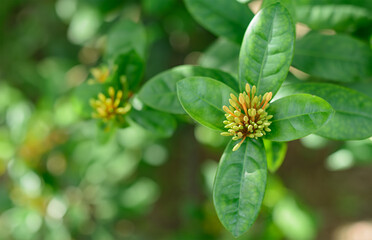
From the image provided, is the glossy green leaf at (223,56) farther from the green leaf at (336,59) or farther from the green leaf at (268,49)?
the green leaf at (268,49)

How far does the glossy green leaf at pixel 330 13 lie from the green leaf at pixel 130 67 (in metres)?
0.53

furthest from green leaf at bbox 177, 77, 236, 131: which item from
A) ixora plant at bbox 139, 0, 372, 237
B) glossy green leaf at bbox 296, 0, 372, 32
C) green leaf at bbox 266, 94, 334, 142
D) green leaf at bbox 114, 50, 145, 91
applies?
glossy green leaf at bbox 296, 0, 372, 32

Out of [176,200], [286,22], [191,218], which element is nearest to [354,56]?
[286,22]

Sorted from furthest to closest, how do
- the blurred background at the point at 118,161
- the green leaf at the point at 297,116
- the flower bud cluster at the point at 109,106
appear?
1. the blurred background at the point at 118,161
2. the flower bud cluster at the point at 109,106
3. the green leaf at the point at 297,116

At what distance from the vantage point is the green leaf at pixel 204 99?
2.78ft

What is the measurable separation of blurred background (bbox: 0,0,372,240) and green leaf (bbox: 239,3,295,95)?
38 centimetres

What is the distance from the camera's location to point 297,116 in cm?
82

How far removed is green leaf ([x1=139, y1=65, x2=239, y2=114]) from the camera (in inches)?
39.6

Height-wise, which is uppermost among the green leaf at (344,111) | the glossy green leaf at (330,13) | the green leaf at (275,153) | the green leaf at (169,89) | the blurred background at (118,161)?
the glossy green leaf at (330,13)

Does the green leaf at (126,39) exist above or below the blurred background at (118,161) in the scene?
above

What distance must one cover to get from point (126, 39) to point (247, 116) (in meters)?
0.68

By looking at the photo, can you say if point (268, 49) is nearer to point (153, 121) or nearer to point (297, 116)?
point (297, 116)

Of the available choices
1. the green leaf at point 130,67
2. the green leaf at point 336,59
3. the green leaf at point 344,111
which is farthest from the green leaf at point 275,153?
the green leaf at point 130,67

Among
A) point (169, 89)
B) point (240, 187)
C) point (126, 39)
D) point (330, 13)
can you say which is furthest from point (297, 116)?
point (126, 39)
